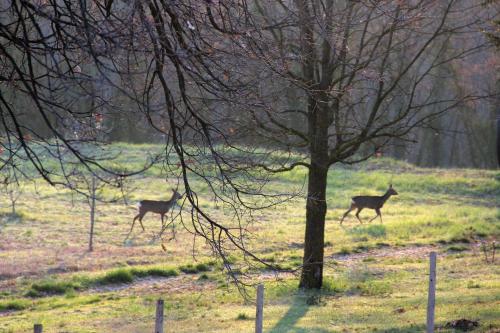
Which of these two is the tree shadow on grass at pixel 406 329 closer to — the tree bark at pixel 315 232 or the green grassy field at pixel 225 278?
the green grassy field at pixel 225 278

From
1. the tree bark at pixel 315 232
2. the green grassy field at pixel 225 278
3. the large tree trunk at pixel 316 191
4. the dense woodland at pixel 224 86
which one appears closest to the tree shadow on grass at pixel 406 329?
the green grassy field at pixel 225 278

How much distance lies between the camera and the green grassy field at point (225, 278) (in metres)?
13.1

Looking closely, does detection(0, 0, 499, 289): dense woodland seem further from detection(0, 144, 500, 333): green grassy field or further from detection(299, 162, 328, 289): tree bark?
detection(0, 144, 500, 333): green grassy field

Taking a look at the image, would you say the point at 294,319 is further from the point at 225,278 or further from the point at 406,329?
the point at 225,278

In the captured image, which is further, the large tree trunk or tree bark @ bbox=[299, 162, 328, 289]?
tree bark @ bbox=[299, 162, 328, 289]

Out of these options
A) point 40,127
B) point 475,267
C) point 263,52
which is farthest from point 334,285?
point 40,127

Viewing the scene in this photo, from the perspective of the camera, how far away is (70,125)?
300 inches

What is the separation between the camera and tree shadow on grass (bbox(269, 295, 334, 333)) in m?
11.9

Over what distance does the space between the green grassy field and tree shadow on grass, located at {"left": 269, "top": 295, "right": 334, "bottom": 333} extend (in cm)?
2

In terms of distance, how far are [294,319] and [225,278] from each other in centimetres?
550

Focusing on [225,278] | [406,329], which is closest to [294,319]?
[406,329]

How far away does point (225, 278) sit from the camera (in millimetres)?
18422

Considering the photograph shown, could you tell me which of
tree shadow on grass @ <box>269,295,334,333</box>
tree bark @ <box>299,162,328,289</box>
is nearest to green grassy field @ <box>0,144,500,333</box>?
tree shadow on grass @ <box>269,295,334,333</box>

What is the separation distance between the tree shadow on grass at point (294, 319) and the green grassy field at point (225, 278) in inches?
0.7
